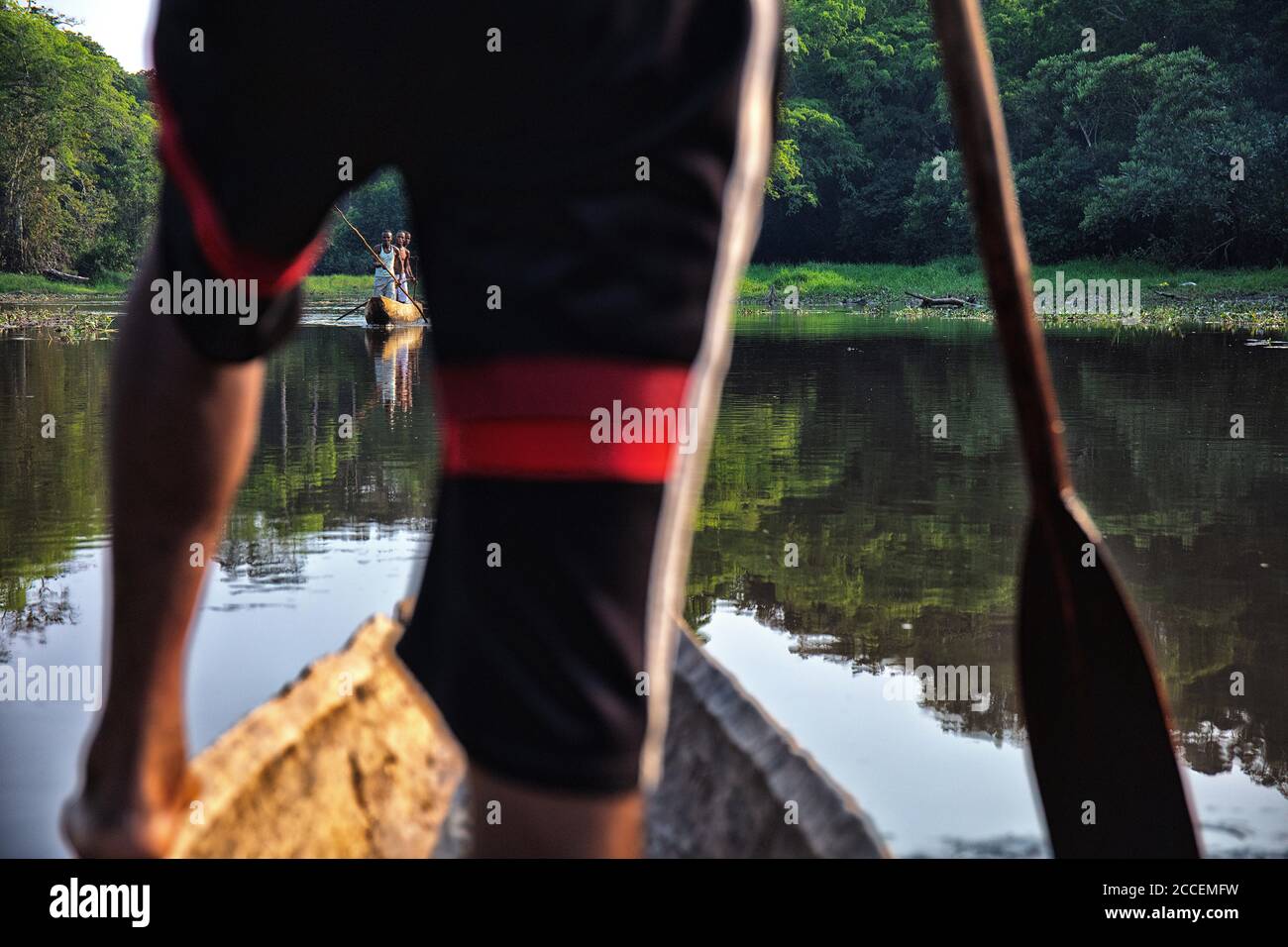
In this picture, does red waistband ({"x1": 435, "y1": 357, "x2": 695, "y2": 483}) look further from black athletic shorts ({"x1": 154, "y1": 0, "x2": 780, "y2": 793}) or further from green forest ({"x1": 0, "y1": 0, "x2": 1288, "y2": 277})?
green forest ({"x1": 0, "y1": 0, "x2": 1288, "y2": 277})

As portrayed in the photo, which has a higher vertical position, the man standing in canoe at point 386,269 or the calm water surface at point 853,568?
the man standing in canoe at point 386,269

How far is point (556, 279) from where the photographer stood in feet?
2.37

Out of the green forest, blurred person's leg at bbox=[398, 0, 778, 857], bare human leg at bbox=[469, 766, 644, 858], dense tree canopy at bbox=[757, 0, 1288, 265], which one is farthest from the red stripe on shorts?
dense tree canopy at bbox=[757, 0, 1288, 265]

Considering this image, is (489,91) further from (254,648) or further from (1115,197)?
(1115,197)

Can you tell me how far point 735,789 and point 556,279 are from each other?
147cm

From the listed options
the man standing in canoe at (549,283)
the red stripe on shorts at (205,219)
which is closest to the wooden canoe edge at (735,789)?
the man standing in canoe at (549,283)

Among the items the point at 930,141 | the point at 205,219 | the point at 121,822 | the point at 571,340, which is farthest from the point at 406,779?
the point at 930,141

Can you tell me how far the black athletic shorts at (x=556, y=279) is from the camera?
0.72m

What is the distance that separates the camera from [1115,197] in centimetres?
2330

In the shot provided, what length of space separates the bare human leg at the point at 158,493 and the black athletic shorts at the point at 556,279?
0.77 feet

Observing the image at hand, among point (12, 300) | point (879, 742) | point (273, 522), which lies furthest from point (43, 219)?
point (879, 742)

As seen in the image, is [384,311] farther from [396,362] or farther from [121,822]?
[121,822]

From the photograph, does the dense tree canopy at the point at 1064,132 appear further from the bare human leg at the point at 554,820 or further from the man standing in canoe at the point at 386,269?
the bare human leg at the point at 554,820
